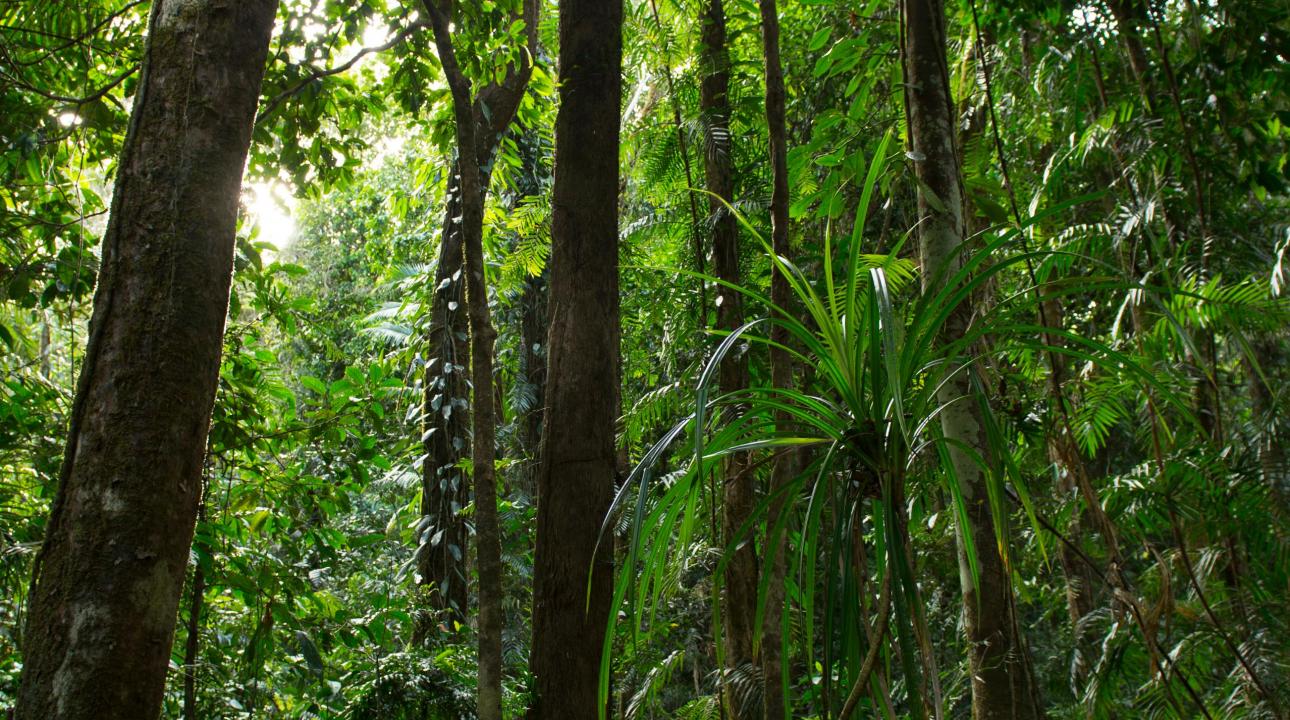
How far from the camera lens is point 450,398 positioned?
4.39 meters

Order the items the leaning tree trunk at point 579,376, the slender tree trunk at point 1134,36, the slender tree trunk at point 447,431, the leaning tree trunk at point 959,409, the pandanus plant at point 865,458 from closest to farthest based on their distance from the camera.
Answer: the pandanus plant at point 865,458, the leaning tree trunk at point 959,409, the leaning tree trunk at point 579,376, the slender tree trunk at point 1134,36, the slender tree trunk at point 447,431

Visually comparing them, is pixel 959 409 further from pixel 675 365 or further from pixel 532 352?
pixel 532 352

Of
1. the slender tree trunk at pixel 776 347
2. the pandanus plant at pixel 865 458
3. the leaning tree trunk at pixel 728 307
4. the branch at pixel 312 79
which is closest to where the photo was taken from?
the pandanus plant at pixel 865 458

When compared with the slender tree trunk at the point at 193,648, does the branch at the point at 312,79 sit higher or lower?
higher

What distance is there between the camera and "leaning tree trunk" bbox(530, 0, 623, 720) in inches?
87.8

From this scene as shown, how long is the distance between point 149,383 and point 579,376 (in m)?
1.21

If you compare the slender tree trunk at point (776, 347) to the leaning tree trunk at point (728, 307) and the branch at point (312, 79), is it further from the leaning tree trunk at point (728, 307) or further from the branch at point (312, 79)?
the branch at point (312, 79)

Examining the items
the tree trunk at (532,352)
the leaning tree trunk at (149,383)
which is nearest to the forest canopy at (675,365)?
the leaning tree trunk at (149,383)

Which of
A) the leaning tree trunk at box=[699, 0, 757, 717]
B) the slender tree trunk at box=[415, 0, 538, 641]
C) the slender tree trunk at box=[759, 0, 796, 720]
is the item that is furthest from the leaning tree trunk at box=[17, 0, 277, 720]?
the slender tree trunk at box=[415, 0, 538, 641]

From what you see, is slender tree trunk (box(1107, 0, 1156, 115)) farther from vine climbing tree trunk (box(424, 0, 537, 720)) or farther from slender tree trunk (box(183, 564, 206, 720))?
slender tree trunk (box(183, 564, 206, 720))

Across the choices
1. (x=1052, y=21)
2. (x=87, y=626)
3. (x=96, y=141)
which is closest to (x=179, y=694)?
(x=87, y=626)

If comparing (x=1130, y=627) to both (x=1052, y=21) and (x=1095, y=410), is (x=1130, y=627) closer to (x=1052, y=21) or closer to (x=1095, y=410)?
(x=1095, y=410)

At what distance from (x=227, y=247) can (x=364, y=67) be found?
8.63ft

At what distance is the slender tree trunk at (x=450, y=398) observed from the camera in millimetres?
4195
